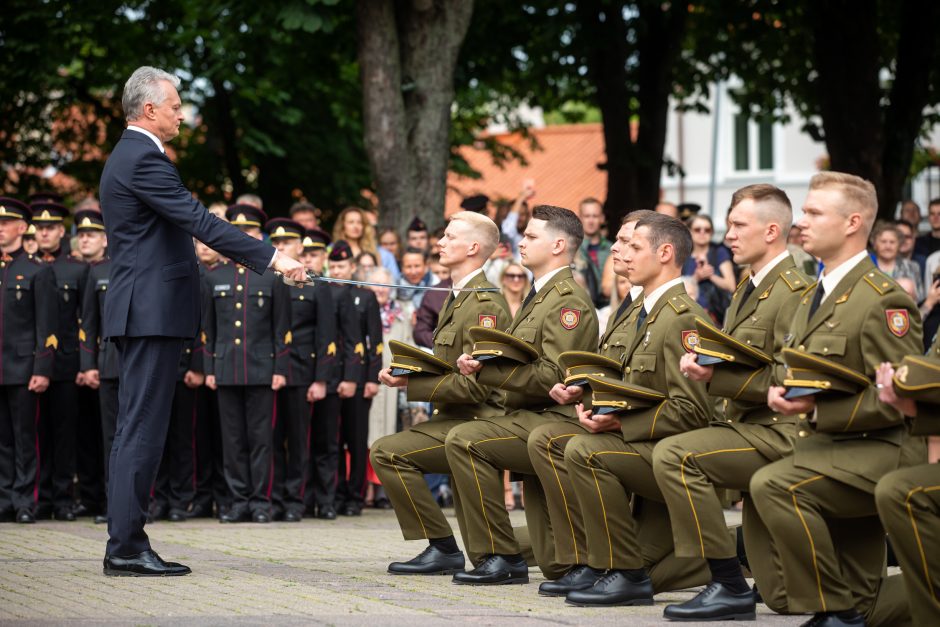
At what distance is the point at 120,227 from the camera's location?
27.0 ft

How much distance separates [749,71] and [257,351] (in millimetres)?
13399

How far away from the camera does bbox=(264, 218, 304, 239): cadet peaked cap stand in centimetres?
1240

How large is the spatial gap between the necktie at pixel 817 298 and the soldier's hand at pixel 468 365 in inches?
80.8

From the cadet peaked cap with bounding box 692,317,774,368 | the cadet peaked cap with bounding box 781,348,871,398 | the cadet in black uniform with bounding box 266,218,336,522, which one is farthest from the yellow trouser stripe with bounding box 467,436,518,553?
the cadet in black uniform with bounding box 266,218,336,522

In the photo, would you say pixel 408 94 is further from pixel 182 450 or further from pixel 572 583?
pixel 572 583

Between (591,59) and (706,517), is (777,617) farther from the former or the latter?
(591,59)

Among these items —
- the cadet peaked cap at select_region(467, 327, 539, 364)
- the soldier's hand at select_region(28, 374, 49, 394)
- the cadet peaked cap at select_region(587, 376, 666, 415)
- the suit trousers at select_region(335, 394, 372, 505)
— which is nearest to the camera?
the cadet peaked cap at select_region(587, 376, 666, 415)

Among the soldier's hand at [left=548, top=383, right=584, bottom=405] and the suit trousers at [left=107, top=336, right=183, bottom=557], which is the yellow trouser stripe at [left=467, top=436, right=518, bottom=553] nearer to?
the soldier's hand at [left=548, top=383, right=584, bottom=405]

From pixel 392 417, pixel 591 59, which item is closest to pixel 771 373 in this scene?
pixel 392 417

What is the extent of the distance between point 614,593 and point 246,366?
17.7 feet

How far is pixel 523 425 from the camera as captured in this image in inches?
331

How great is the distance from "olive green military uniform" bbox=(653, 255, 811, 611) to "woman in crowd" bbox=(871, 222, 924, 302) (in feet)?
21.1

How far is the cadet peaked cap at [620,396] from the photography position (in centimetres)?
730

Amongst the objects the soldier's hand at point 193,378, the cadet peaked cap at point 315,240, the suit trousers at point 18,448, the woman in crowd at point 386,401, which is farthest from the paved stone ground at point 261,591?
the woman in crowd at point 386,401
